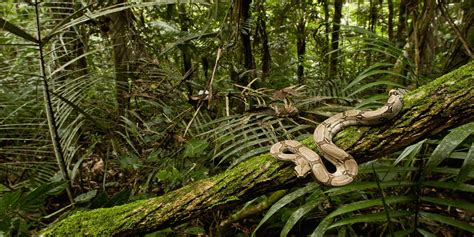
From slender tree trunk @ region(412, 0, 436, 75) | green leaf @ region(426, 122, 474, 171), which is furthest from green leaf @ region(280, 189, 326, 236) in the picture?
slender tree trunk @ region(412, 0, 436, 75)

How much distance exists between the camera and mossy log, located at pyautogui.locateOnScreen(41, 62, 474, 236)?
5.82 feet

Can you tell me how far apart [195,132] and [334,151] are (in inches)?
76.8

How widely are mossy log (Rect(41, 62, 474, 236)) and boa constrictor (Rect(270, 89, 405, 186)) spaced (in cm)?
4

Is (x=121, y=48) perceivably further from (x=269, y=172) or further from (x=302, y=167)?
(x=302, y=167)

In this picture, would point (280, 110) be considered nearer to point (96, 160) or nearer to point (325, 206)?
point (325, 206)

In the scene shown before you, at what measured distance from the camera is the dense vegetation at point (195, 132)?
7.52 ft

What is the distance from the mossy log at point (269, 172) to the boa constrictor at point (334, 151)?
41 mm

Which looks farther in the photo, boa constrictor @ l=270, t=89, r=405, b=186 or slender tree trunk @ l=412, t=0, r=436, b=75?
slender tree trunk @ l=412, t=0, r=436, b=75

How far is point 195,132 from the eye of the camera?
3.70 meters

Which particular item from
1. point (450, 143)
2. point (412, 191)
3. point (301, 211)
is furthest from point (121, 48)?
point (450, 143)

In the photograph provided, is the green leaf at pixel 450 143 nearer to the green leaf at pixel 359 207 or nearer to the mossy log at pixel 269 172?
the mossy log at pixel 269 172

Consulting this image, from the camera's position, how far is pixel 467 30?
11.5 feet

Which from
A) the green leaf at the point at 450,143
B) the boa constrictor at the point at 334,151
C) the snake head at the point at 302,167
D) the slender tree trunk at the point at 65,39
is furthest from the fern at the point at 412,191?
the slender tree trunk at the point at 65,39

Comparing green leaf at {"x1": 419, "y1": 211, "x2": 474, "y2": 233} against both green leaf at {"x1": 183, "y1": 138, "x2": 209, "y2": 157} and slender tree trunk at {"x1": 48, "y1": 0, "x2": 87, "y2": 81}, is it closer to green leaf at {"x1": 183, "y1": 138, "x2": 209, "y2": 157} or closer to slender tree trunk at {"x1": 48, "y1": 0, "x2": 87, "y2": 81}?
green leaf at {"x1": 183, "y1": 138, "x2": 209, "y2": 157}
